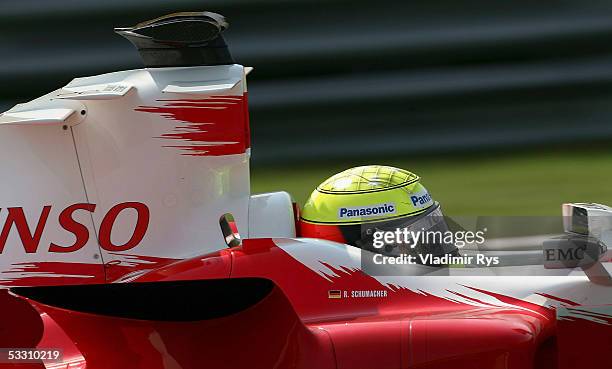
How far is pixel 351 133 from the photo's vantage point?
17.4 feet

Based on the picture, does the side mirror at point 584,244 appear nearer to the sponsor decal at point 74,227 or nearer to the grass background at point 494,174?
the sponsor decal at point 74,227

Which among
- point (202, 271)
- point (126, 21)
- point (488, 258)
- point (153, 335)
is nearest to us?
point (153, 335)

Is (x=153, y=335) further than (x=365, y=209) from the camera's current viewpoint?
No

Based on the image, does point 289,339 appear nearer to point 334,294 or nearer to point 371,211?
point 334,294

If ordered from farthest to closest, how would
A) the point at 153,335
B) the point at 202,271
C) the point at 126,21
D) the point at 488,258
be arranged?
the point at 126,21
the point at 488,258
the point at 202,271
the point at 153,335

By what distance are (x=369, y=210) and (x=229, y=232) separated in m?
0.45

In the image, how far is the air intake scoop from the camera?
118 inches

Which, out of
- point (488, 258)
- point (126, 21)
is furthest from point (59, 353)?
point (126, 21)

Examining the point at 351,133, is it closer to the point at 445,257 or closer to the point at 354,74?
the point at 354,74

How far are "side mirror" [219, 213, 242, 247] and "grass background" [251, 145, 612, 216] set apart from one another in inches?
87.3

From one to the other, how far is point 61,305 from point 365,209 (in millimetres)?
994

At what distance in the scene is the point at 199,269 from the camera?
8.99ft

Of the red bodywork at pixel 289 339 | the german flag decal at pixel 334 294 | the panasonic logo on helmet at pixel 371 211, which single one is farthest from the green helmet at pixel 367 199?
the red bodywork at pixel 289 339

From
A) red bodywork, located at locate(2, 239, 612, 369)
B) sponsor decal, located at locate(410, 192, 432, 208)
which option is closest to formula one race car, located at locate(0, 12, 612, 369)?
red bodywork, located at locate(2, 239, 612, 369)
